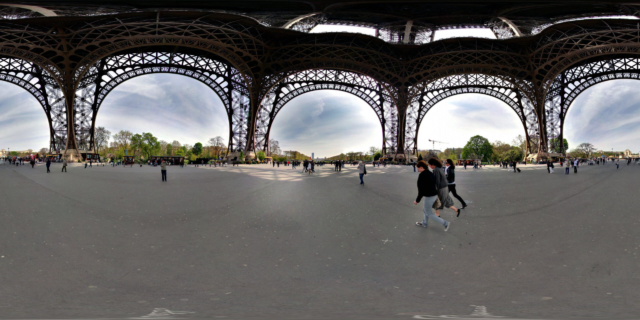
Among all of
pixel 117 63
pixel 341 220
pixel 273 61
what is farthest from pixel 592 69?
pixel 117 63

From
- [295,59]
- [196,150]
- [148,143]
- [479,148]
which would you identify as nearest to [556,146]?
[479,148]

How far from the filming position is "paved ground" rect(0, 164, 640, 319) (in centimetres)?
254

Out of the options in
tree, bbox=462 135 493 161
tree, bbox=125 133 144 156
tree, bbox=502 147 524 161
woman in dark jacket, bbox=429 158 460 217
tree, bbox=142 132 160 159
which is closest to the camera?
woman in dark jacket, bbox=429 158 460 217

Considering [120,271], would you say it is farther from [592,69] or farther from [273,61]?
[592,69]

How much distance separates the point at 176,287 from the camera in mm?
2932

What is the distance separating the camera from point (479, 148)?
8806 cm

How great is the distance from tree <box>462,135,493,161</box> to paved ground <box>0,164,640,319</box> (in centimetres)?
8965

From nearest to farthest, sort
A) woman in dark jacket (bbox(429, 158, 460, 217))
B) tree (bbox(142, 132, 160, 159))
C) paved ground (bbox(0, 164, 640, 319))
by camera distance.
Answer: paved ground (bbox(0, 164, 640, 319)) < woman in dark jacket (bbox(429, 158, 460, 217)) < tree (bbox(142, 132, 160, 159))

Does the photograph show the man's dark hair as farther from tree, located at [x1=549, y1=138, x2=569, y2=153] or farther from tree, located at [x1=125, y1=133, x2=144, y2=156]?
tree, located at [x1=549, y1=138, x2=569, y2=153]

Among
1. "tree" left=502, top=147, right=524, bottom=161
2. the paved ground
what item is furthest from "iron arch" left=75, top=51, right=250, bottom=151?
"tree" left=502, top=147, right=524, bottom=161

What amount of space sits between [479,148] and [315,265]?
315ft

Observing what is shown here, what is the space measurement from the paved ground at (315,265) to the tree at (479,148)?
3529 inches

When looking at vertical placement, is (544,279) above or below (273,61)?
below

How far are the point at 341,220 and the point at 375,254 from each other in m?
2.18
